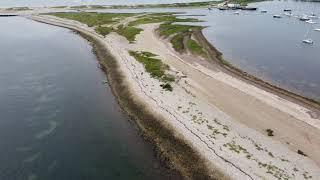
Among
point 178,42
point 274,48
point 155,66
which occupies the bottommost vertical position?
point 274,48

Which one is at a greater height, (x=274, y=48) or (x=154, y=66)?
(x=154, y=66)

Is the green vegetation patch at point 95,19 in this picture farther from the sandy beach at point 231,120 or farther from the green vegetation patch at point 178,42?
the sandy beach at point 231,120

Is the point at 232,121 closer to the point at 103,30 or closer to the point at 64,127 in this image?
the point at 64,127

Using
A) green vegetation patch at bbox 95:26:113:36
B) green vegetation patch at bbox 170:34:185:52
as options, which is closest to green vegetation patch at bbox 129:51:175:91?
green vegetation patch at bbox 170:34:185:52

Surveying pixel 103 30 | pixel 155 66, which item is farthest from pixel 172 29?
pixel 155 66

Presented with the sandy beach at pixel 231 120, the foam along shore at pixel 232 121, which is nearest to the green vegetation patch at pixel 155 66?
the foam along shore at pixel 232 121

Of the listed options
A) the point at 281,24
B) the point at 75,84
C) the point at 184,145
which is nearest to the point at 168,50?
the point at 75,84
